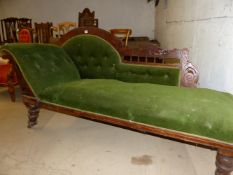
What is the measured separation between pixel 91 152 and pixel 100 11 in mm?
5112

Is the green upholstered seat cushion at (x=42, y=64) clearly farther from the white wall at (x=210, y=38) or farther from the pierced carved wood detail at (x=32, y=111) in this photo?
the white wall at (x=210, y=38)

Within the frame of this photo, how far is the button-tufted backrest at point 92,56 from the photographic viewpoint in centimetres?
216

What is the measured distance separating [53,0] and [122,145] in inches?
220

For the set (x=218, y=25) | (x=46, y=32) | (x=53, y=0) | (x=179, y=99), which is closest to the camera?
(x=179, y=99)

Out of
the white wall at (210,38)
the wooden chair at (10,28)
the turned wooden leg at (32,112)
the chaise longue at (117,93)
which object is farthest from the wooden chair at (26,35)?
the white wall at (210,38)

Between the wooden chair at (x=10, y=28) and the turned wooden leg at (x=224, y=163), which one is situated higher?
the wooden chair at (x=10, y=28)

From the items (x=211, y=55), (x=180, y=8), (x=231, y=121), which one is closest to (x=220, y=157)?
(x=231, y=121)

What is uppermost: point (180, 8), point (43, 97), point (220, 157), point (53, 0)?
point (53, 0)

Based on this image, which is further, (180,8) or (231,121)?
(180,8)

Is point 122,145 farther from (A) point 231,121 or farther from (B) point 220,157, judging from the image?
(A) point 231,121

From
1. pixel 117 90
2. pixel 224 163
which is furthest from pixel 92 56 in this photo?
pixel 224 163

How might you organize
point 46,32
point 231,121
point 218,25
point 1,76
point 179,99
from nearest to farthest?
point 231,121, point 179,99, point 218,25, point 1,76, point 46,32

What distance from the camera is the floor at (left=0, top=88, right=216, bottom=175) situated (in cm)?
148

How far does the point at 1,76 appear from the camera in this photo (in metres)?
3.03
